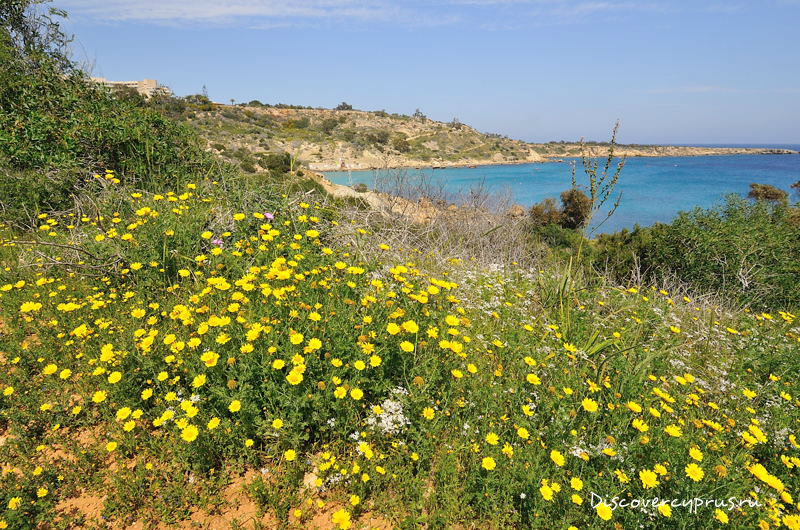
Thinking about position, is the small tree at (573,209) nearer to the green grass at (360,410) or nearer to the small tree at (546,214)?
the small tree at (546,214)

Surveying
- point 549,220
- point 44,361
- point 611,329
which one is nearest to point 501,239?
point 611,329

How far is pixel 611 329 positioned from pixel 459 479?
9.07 ft

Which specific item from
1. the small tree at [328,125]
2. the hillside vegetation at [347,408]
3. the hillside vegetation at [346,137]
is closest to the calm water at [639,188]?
the hillside vegetation at [346,137]

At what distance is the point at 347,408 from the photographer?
2342 millimetres

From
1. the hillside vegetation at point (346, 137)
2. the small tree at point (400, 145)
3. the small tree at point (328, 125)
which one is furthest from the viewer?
the small tree at point (328, 125)

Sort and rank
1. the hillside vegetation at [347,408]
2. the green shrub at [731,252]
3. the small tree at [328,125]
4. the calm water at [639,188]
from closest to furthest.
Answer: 1. the hillside vegetation at [347,408]
2. the green shrub at [731,252]
3. the calm water at [639,188]
4. the small tree at [328,125]

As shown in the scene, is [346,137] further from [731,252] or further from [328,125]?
[731,252]

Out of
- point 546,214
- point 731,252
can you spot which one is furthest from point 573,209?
point 731,252

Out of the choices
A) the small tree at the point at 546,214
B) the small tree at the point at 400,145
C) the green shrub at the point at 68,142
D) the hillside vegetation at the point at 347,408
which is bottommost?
the small tree at the point at 546,214

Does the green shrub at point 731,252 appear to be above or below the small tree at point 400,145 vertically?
below

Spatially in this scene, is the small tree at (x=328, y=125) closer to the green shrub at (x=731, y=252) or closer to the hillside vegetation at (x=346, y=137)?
the hillside vegetation at (x=346, y=137)

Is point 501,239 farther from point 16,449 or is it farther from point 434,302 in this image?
point 16,449

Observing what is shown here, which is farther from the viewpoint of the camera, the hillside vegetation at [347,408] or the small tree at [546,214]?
the small tree at [546,214]

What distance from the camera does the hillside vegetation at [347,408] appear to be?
202 cm
